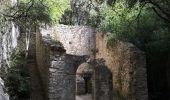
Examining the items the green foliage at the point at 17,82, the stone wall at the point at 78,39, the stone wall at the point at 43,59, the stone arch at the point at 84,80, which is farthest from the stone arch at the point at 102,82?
the stone arch at the point at 84,80

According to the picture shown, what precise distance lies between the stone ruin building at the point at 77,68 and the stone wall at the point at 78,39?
65 cm

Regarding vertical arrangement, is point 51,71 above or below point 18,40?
below

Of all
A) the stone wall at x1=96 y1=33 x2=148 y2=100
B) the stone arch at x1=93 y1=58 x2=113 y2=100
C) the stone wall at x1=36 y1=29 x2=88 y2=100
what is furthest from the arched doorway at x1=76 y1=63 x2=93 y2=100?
the stone wall at x1=36 y1=29 x2=88 y2=100

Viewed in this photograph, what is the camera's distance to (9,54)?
15.6 m

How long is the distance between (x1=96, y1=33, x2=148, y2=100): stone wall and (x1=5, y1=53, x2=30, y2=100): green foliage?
173 inches

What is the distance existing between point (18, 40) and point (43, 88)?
3401 mm

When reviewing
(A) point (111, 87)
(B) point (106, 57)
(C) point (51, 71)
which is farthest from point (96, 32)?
(C) point (51, 71)

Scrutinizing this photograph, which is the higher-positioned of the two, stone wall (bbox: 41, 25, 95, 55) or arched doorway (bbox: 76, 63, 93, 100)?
stone wall (bbox: 41, 25, 95, 55)

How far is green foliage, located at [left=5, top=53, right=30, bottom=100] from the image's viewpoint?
14.7 metres

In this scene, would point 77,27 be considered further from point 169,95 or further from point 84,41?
point 169,95

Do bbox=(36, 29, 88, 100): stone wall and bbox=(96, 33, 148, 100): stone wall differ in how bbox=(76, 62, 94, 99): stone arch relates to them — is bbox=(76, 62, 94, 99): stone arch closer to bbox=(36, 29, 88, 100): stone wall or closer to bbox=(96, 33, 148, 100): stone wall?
bbox=(96, 33, 148, 100): stone wall

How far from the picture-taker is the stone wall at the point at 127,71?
16.0 metres

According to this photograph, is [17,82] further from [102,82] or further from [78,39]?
[78,39]

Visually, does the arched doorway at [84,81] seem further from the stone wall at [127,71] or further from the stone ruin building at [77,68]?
the stone wall at [127,71]
